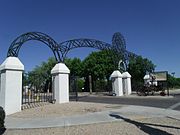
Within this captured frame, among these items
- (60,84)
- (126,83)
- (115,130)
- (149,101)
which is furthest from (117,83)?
(115,130)

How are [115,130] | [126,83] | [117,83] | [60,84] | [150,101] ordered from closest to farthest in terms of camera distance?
[115,130] → [60,84] → [150,101] → [117,83] → [126,83]

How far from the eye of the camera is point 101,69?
47.2 meters

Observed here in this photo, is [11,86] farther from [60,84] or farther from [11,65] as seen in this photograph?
[60,84]

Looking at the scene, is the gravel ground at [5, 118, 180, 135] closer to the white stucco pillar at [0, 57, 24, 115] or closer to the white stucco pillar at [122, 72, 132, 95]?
the white stucco pillar at [0, 57, 24, 115]

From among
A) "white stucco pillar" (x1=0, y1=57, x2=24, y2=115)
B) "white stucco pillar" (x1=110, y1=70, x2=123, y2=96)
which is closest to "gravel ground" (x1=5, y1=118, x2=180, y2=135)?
"white stucco pillar" (x1=0, y1=57, x2=24, y2=115)

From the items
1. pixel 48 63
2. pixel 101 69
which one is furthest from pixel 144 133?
pixel 48 63

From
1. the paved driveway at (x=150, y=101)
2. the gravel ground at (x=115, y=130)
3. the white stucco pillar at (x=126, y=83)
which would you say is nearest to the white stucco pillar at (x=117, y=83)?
the white stucco pillar at (x=126, y=83)

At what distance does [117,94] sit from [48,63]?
42.0 metres

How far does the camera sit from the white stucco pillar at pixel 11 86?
1160cm

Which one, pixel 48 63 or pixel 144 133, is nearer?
pixel 144 133

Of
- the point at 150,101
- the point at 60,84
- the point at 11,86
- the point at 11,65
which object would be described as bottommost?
the point at 150,101

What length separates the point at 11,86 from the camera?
1191 centimetres

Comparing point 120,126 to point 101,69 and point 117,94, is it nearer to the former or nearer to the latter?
point 117,94

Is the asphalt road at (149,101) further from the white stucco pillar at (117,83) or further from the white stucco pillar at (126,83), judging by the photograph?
the white stucco pillar at (126,83)
